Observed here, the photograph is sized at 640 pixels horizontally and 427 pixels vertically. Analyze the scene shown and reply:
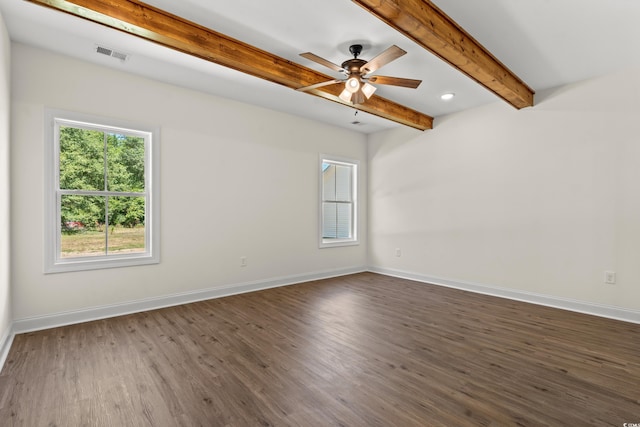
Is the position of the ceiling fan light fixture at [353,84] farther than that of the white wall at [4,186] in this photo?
Yes

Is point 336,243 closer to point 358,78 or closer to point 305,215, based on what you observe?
point 305,215

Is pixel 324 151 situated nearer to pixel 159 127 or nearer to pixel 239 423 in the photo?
→ pixel 159 127

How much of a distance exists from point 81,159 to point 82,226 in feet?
2.48

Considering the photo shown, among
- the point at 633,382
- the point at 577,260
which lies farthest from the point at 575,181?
the point at 633,382

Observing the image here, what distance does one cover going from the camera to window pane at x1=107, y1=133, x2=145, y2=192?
377 centimetres

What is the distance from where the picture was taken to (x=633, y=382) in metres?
2.24

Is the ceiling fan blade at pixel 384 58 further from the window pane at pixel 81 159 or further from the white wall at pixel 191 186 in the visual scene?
the window pane at pixel 81 159

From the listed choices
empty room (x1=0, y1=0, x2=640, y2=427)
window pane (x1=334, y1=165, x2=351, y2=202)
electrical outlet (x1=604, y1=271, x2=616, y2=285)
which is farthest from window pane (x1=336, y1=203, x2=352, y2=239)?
electrical outlet (x1=604, y1=271, x2=616, y2=285)

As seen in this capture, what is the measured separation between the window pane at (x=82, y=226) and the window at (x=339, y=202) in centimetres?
350

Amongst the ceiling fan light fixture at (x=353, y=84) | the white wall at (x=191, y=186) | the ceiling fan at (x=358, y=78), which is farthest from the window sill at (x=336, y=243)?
the ceiling fan light fixture at (x=353, y=84)

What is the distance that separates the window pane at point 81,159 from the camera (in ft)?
11.4

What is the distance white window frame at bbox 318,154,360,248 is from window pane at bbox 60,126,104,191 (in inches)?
129

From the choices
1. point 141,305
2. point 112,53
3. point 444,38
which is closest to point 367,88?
point 444,38

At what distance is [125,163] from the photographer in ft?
12.7
